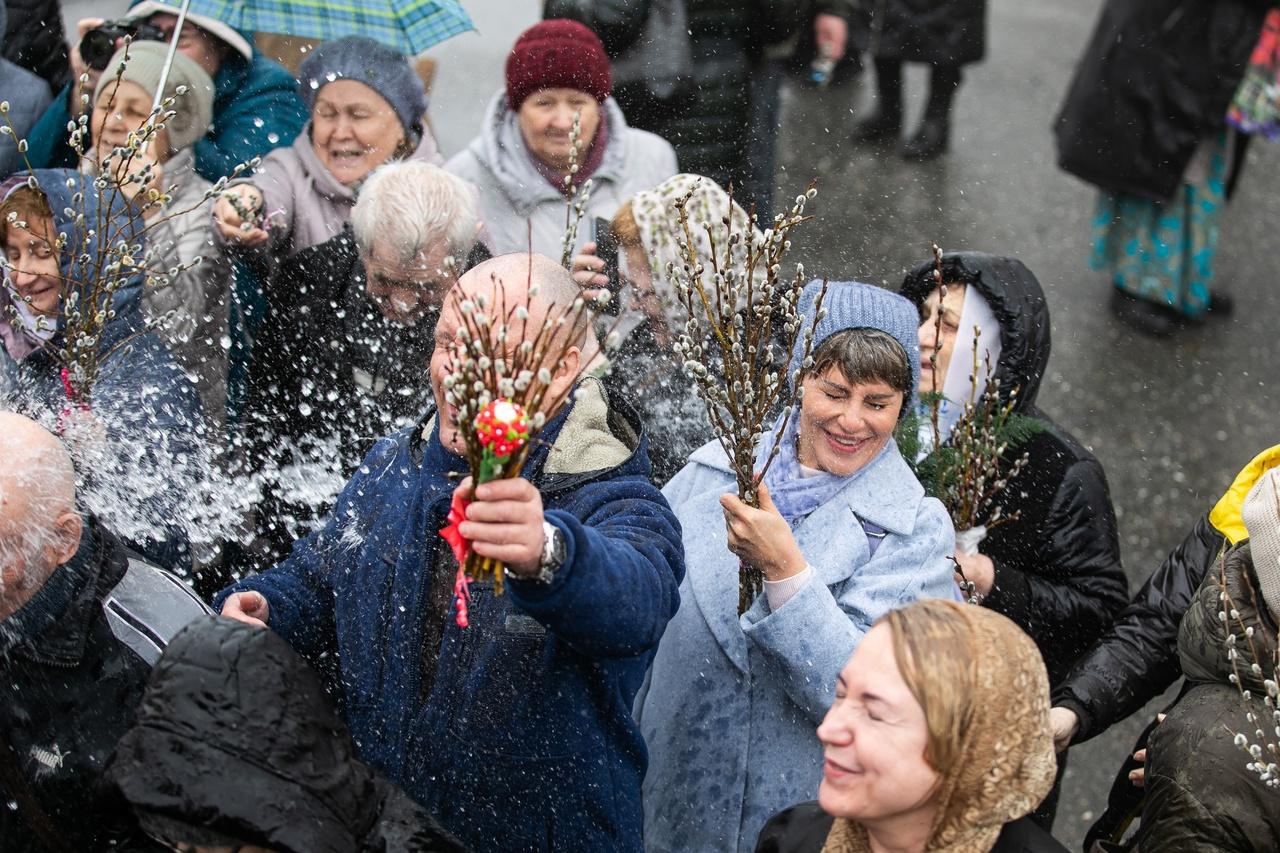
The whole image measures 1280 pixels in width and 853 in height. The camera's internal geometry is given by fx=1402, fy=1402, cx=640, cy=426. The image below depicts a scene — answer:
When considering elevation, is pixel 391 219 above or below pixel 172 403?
above

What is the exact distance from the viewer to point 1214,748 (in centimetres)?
281

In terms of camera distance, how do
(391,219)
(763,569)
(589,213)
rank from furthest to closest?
(589,213)
(391,219)
(763,569)

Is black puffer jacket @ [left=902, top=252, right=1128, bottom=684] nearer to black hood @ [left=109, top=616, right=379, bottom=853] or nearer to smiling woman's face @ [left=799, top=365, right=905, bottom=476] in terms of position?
smiling woman's face @ [left=799, top=365, right=905, bottom=476]

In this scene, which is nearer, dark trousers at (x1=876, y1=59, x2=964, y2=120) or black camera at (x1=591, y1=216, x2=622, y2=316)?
black camera at (x1=591, y1=216, x2=622, y2=316)

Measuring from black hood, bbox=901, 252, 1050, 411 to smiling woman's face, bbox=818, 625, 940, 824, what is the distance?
167 centimetres

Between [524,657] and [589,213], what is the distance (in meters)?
2.29

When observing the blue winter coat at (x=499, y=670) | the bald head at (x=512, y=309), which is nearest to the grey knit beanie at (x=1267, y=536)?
the blue winter coat at (x=499, y=670)

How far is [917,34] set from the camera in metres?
8.34

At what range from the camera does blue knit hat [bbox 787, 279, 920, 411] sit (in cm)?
323

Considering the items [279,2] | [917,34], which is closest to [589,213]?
[279,2]

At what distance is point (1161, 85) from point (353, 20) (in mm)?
4114

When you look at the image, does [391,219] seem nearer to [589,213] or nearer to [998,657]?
[589,213]

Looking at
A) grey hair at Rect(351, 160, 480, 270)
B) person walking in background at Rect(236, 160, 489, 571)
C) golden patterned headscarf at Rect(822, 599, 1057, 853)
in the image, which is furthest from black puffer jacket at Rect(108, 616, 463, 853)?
grey hair at Rect(351, 160, 480, 270)

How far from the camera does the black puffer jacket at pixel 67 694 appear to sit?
9.30 feet
